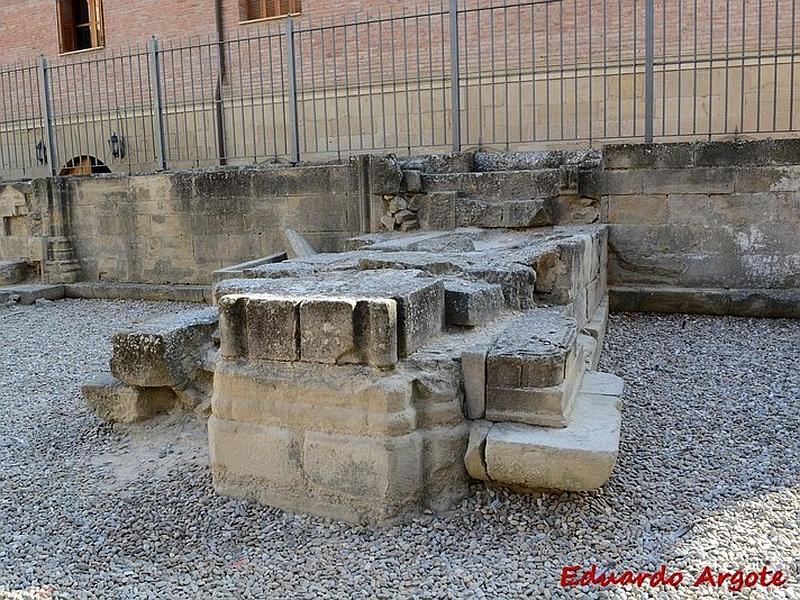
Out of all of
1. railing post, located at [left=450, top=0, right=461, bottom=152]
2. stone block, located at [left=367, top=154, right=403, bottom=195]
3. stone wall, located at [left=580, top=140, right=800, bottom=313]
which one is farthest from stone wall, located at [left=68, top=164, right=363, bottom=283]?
stone wall, located at [left=580, top=140, right=800, bottom=313]

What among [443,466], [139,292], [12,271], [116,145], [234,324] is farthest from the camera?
[116,145]

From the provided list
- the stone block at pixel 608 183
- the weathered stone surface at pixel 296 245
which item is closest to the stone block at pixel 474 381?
the stone block at pixel 608 183

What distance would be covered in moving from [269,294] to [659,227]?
188 inches

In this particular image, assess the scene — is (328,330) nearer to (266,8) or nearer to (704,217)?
(704,217)

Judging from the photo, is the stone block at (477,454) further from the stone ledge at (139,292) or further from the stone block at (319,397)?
the stone ledge at (139,292)

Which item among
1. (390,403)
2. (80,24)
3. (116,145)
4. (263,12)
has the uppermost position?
(80,24)

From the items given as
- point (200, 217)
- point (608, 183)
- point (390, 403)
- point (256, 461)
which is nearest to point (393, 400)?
point (390, 403)

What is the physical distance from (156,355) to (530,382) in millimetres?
2372

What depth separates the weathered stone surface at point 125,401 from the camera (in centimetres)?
466

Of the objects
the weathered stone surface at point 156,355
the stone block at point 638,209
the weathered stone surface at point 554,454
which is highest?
the stone block at point 638,209

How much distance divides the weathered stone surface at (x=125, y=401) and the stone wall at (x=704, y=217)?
4.44 meters

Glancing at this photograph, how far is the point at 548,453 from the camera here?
3.10m

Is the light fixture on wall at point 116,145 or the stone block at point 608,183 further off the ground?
the light fixture on wall at point 116,145

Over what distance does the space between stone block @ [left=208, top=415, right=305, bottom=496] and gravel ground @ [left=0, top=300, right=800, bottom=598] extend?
9 cm
